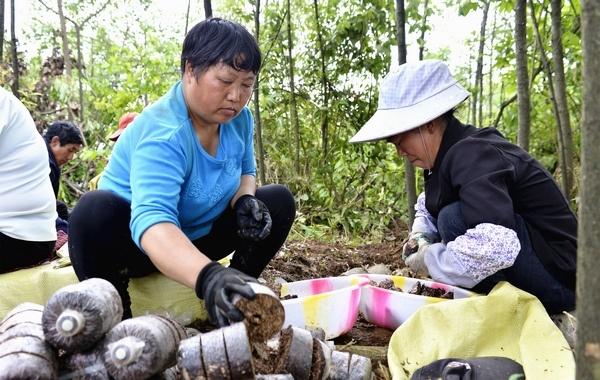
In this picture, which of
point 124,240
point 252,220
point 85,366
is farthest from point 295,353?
point 124,240

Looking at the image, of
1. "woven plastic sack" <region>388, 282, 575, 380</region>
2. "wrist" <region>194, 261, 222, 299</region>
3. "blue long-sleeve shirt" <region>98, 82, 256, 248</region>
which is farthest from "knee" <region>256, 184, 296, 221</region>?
"wrist" <region>194, 261, 222, 299</region>

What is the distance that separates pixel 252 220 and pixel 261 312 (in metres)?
0.84

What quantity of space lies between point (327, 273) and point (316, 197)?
2462 mm

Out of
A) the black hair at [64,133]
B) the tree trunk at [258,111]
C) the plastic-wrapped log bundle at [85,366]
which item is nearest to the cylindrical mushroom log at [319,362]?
the plastic-wrapped log bundle at [85,366]

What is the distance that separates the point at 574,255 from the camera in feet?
6.70

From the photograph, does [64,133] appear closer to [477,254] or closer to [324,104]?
[324,104]

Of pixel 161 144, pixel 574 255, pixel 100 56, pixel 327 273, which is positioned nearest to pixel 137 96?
pixel 327 273

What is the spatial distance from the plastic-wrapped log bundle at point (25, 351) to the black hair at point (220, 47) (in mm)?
932

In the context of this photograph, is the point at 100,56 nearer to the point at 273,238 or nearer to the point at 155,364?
the point at 273,238

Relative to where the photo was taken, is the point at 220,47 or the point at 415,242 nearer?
the point at 220,47

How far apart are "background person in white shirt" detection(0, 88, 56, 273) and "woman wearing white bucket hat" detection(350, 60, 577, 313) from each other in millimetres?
1412

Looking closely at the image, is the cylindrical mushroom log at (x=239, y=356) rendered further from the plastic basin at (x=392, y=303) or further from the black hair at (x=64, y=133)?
the black hair at (x=64, y=133)

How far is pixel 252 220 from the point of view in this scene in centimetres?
228

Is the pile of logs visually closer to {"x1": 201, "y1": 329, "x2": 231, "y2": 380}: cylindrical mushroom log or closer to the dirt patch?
{"x1": 201, "y1": 329, "x2": 231, "y2": 380}: cylindrical mushroom log
